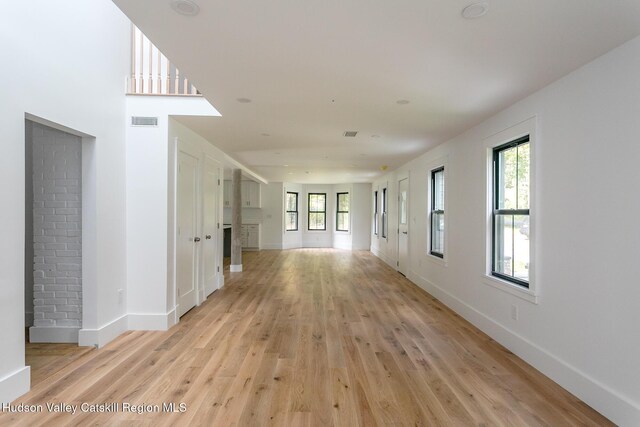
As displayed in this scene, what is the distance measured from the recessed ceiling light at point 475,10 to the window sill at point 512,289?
7.46ft

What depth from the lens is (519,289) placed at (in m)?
3.08

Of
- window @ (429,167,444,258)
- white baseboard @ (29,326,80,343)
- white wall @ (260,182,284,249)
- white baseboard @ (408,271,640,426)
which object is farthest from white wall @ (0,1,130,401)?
white wall @ (260,182,284,249)

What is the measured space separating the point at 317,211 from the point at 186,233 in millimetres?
8367

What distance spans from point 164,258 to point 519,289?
3.59 metres

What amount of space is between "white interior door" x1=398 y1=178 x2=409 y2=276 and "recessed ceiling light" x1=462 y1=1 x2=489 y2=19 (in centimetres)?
520

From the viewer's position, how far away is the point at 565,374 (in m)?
2.51

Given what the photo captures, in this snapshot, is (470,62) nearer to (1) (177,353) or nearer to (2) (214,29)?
(2) (214,29)

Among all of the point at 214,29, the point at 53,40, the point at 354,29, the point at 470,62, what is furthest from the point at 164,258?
the point at 470,62

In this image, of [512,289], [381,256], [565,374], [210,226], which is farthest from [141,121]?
[381,256]

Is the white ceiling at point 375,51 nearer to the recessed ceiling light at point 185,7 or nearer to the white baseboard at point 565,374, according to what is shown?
the recessed ceiling light at point 185,7

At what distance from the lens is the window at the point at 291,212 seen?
39.7 ft

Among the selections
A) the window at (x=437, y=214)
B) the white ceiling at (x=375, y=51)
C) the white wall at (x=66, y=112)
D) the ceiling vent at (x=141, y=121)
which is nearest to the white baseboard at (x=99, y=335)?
the white wall at (x=66, y=112)

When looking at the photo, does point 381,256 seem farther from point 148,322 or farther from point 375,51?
point 375,51

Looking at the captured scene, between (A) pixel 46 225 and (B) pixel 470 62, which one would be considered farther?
(A) pixel 46 225
